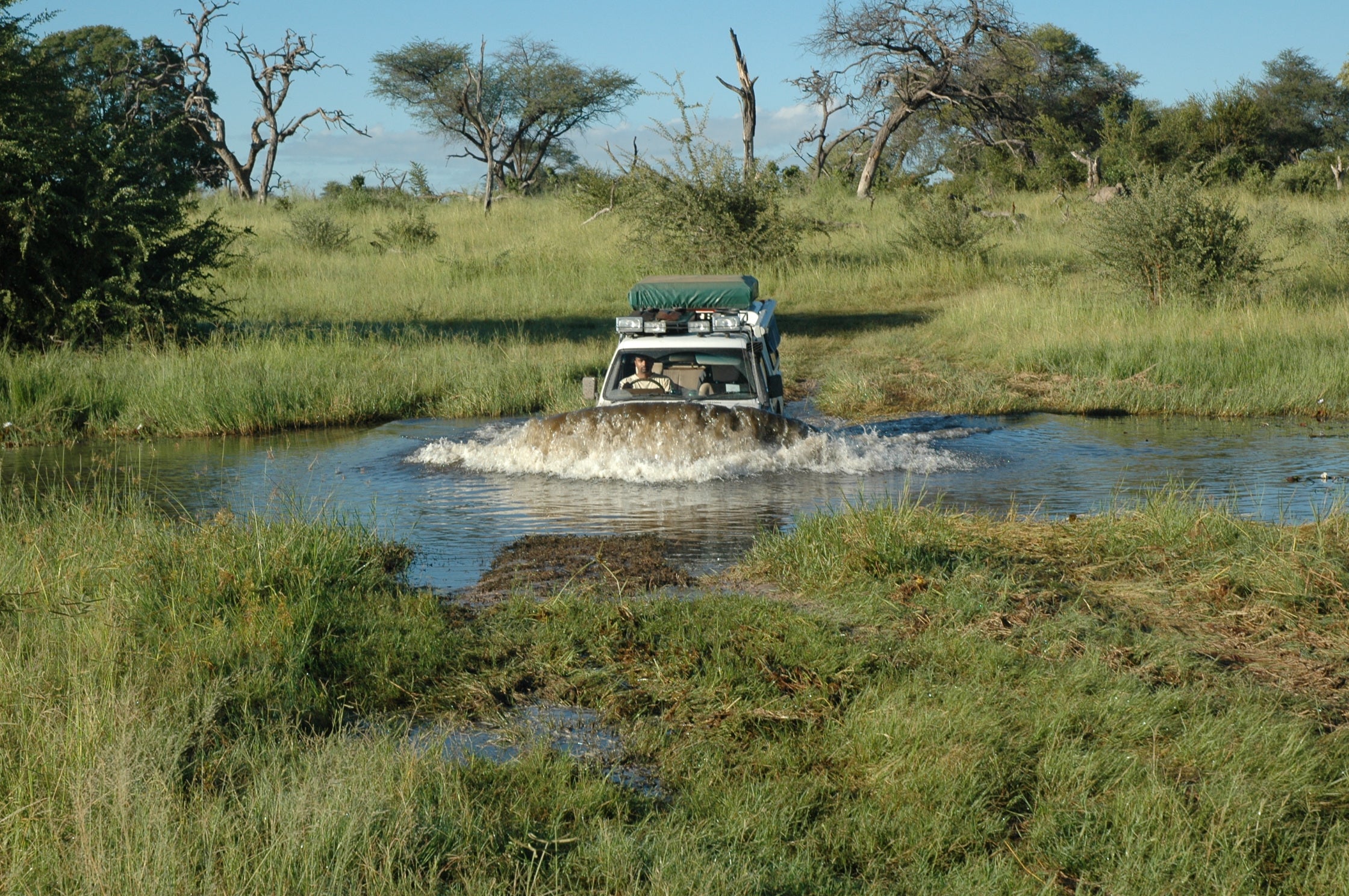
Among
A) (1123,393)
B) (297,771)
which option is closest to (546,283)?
(1123,393)

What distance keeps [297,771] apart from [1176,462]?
8696mm

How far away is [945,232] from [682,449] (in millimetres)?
17006

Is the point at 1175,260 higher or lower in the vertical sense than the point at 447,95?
Result: lower

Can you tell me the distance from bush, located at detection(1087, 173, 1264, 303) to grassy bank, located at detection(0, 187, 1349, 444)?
1.42 ft

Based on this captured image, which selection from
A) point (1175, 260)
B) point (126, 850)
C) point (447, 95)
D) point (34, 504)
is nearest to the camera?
point (126, 850)

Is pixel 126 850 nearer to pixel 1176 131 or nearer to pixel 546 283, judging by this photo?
pixel 546 283

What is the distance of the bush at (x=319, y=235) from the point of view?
2983 cm

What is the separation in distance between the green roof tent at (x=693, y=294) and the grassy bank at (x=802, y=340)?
287cm

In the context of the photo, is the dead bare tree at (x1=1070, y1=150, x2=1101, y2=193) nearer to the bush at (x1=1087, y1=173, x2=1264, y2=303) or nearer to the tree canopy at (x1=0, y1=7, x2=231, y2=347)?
the bush at (x1=1087, y1=173, x2=1264, y2=303)

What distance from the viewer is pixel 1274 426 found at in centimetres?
1245

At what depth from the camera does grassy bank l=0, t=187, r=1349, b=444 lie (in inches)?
536

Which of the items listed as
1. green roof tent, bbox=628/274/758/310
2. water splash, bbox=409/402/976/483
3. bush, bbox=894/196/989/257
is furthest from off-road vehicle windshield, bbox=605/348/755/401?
bush, bbox=894/196/989/257

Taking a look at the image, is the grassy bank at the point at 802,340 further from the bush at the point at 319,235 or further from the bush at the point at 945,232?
the bush at the point at 319,235

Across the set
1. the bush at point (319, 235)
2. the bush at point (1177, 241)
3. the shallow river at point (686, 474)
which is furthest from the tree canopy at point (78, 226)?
the bush at point (1177, 241)
